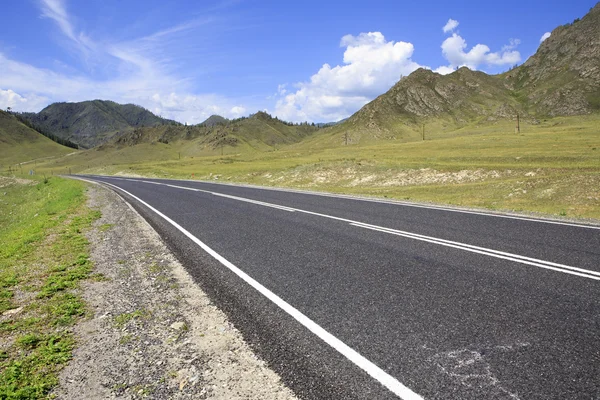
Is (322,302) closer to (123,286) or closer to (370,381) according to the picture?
(370,381)

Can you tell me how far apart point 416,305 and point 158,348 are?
3188 mm

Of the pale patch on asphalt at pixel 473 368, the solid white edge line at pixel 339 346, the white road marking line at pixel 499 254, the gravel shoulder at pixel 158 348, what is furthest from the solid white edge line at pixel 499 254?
the gravel shoulder at pixel 158 348

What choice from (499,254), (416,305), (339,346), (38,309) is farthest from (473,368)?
(38,309)

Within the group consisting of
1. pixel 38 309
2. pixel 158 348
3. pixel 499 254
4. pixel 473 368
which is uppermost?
pixel 38 309

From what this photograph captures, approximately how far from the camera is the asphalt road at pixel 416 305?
316cm

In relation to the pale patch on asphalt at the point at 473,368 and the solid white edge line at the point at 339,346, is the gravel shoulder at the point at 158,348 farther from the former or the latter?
the pale patch on asphalt at the point at 473,368

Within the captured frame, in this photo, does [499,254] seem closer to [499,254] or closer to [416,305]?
[499,254]

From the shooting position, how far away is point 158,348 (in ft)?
13.0

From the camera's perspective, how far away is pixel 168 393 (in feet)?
10.4

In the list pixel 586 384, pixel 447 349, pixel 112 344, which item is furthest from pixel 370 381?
pixel 112 344

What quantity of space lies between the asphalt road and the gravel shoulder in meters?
0.28

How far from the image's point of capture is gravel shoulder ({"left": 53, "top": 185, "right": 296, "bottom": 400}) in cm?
321

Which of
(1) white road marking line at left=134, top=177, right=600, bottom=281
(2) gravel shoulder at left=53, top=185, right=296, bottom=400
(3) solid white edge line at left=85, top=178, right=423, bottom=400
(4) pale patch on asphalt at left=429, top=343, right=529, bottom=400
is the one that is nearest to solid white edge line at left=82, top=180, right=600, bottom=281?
(1) white road marking line at left=134, top=177, right=600, bottom=281

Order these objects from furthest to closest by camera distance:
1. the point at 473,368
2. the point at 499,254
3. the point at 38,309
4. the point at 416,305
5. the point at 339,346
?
the point at 499,254
the point at 38,309
the point at 416,305
the point at 339,346
the point at 473,368
